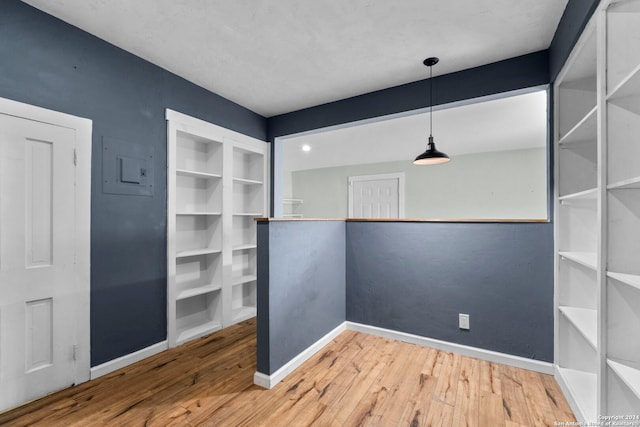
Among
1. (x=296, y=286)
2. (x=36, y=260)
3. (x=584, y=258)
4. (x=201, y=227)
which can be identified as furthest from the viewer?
(x=201, y=227)

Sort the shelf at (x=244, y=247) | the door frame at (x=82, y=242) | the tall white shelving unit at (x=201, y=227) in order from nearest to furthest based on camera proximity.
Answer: the door frame at (x=82, y=242) < the tall white shelving unit at (x=201, y=227) < the shelf at (x=244, y=247)

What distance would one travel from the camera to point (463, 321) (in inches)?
102

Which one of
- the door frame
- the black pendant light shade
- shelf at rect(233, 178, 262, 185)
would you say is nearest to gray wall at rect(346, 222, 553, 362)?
the black pendant light shade

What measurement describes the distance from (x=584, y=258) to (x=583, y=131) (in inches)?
30.4

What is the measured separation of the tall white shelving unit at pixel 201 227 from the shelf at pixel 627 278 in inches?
116

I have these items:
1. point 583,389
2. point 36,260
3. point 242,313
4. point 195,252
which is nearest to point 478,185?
point 583,389

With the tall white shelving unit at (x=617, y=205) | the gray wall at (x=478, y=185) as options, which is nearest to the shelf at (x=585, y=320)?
the tall white shelving unit at (x=617, y=205)

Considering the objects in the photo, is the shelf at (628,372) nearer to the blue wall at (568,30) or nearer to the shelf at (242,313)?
the blue wall at (568,30)

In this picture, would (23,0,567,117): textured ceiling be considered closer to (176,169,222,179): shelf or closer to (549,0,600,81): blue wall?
(549,0,600,81): blue wall

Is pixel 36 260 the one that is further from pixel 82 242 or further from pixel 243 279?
pixel 243 279

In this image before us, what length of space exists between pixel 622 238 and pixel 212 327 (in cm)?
320

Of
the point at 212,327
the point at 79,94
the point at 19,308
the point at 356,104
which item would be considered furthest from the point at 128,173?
the point at 356,104

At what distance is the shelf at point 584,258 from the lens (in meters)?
1.58

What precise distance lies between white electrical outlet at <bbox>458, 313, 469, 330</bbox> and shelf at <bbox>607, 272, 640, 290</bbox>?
4.60 ft
